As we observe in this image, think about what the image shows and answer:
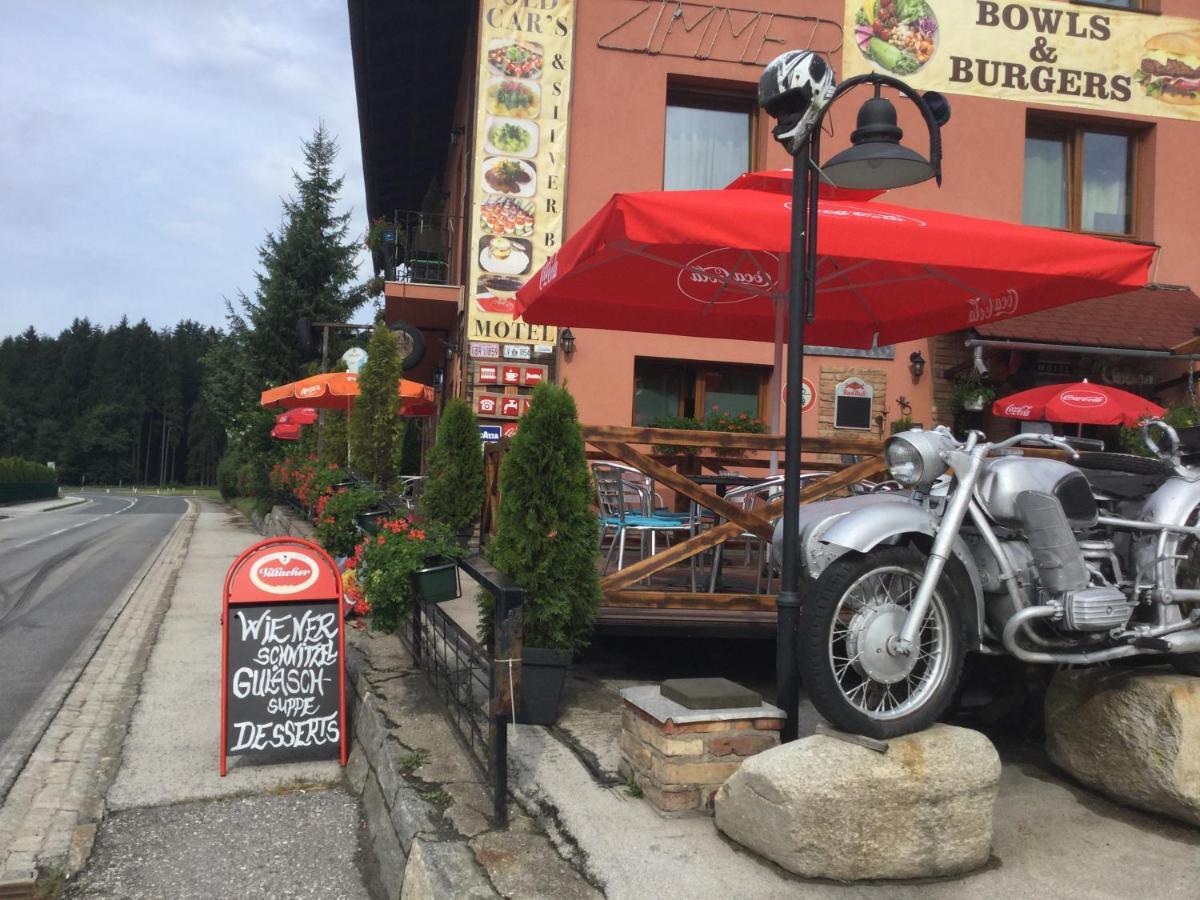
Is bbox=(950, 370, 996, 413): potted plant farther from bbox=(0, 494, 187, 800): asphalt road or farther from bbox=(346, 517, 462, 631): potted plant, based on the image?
bbox=(0, 494, 187, 800): asphalt road

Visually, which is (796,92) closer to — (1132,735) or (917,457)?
(917,457)

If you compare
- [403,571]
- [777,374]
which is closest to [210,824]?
[403,571]

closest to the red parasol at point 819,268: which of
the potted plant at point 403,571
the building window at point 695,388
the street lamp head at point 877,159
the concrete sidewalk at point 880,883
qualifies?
the street lamp head at point 877,159

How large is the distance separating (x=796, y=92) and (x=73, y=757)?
4.81 metres

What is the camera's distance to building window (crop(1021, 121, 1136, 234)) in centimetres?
1248

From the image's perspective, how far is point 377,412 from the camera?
36.0 ft

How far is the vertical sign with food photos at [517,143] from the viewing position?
37.2 feet

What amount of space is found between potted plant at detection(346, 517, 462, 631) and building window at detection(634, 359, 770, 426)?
6993 mm

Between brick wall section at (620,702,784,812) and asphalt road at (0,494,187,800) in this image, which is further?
asphalt road at (0,494,187,800)

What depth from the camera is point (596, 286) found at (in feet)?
21.4

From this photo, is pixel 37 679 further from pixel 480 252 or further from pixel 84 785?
pixel 480 252

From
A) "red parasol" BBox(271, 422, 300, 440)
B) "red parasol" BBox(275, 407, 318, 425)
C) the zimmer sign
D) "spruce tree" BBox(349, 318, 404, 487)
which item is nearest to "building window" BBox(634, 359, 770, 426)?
"spruce tree" BBox(349, 318, 404, 487)

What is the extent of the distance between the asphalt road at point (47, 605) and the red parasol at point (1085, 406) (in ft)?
29.7

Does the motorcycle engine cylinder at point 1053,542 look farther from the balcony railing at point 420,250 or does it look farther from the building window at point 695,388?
the balcony railing at point 420,250
